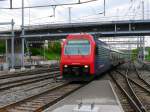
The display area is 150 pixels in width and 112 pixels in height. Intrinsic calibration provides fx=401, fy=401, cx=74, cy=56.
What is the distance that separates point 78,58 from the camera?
25.1m

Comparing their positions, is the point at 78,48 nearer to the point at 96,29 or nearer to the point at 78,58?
the point at 78,58

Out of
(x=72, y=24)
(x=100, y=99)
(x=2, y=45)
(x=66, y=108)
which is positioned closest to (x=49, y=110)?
(x=66, y=108)

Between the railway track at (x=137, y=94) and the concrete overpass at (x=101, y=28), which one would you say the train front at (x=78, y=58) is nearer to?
the railway track at (x=137, y=94)

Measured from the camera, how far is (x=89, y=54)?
25109 millimetres

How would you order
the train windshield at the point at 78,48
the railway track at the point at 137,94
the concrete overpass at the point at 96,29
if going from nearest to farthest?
the railway track at the point at 137,94 < the train windshield at the point at 78,48 < the concrete overpass at the point at 96,29

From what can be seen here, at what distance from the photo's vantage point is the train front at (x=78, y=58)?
24.8m

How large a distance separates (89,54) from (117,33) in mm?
28368

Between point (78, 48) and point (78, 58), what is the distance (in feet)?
2.47

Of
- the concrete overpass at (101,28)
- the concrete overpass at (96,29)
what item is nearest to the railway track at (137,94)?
the concrete overpass at (96,29)

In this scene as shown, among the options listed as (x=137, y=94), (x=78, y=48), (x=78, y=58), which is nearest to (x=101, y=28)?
(x=78, y=48)

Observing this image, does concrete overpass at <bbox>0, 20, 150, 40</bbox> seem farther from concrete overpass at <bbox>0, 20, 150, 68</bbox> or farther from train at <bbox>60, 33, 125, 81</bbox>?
train at <bbox>60, 33, 125, 81</bbox>

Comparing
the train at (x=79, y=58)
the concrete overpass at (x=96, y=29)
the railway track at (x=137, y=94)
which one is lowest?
the railway track at (x=137, y=94)

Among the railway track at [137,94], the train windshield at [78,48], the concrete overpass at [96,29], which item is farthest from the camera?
the concrete overpass at [96,29]

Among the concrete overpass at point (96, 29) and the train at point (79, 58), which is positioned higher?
the concrete overpass at point (96, 29)
